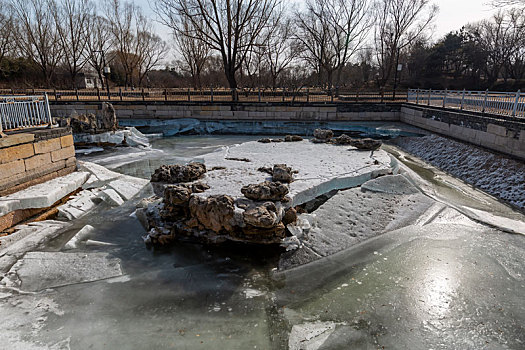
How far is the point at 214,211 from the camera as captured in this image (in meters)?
5.07

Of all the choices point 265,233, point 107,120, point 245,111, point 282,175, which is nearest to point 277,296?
point 265,233

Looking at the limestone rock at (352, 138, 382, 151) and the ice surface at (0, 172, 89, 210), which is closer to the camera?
the ice surface at (0, 172, 89, 210)

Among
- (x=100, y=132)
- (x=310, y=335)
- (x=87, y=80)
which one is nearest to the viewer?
(x=310, y=335)

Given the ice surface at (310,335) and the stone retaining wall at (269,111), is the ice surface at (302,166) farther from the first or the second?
the stone retaining wall at (269,111)

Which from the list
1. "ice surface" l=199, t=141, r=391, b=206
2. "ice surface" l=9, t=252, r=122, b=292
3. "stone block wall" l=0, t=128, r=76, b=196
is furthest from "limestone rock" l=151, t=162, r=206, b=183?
"stone block wall" l=0, t=128, r=76, b=196

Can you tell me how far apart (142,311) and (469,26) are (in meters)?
42.2

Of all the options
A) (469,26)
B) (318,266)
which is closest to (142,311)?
(318,266)

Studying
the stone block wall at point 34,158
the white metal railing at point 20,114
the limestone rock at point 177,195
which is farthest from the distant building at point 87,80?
the limestone rock at point 177,195

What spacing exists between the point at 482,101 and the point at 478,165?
3.22 m

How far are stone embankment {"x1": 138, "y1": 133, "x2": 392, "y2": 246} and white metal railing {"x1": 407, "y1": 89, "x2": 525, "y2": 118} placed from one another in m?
4.39

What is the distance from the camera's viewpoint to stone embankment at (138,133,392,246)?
502 cm

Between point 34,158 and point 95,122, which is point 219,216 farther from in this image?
point 95,122

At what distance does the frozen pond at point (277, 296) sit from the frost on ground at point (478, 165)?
2685mm

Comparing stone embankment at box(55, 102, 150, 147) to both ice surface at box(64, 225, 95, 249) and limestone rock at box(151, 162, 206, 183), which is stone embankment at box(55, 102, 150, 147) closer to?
limestone rock at box(151, 162, 206, 183)
